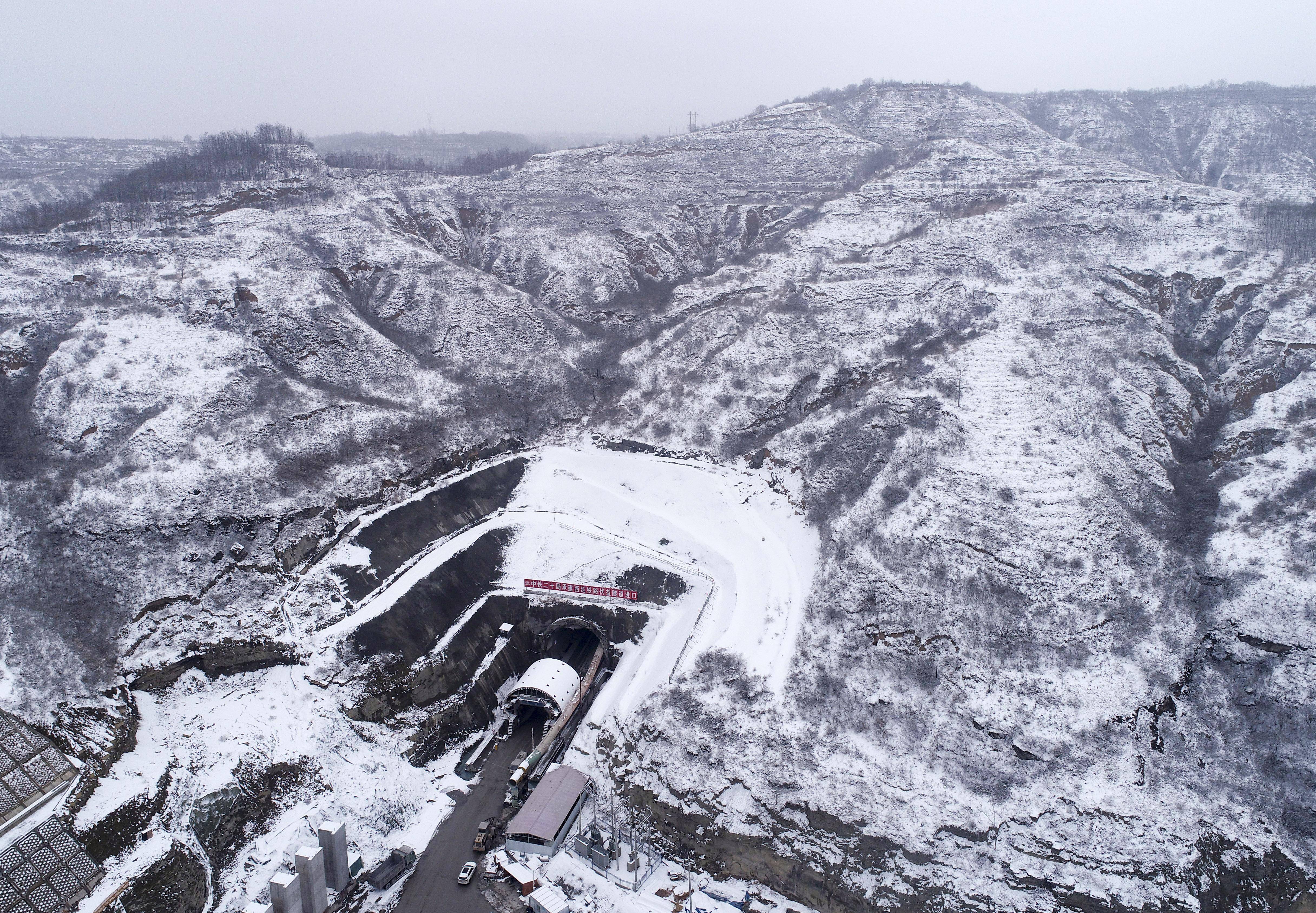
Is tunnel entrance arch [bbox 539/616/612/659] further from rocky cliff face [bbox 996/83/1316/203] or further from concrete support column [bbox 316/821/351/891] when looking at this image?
rocky cliff face [bbox 996/83/1316/203]

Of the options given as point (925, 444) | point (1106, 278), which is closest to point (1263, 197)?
point (1106, 278)

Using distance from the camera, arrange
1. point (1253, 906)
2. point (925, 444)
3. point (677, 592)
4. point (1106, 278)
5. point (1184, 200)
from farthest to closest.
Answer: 1. point (1184, 200)
2. point (1106, 278)
3. point (925, 444)
4. point (677, 592)
5. point (1253, 906)

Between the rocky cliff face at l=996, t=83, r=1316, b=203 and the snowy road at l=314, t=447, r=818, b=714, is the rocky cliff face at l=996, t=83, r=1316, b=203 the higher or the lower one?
the higher one

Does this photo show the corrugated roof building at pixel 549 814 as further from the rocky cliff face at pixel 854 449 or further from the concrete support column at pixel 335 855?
the concrete support column at pixel 335 855

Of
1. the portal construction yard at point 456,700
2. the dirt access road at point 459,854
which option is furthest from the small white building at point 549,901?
the dirt access road at point 459,854

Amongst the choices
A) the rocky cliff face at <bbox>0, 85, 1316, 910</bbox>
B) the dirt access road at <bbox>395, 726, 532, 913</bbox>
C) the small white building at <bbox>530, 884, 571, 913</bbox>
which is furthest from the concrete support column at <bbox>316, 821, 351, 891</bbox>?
the rocky cliff face at <bbox>0, 85, 1316, 910</bbox>

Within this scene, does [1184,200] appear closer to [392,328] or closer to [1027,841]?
[1027,841]
